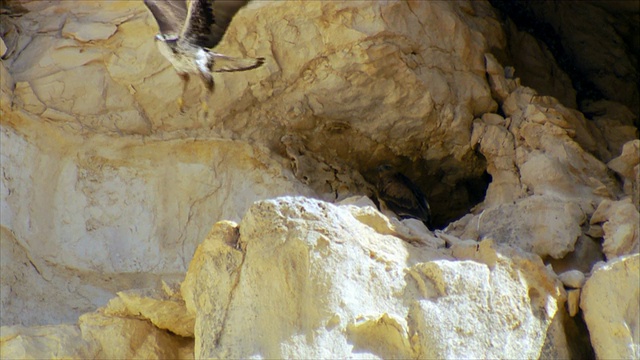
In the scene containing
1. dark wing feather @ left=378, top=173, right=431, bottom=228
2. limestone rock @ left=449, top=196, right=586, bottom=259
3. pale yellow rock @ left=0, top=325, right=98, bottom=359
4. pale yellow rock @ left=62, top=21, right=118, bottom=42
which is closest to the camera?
pale yellow rock @ left=0, top=325, right=98, bottom=359

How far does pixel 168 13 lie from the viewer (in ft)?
20.7

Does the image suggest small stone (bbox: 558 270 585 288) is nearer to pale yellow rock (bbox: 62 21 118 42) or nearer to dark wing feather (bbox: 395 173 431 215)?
dark wing feather (bbox: 395 173 431 215)

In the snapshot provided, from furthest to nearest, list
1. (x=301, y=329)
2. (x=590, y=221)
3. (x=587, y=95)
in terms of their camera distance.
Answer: (x=587, y=95)
(x=590, y=221)
(x=301, y=329)

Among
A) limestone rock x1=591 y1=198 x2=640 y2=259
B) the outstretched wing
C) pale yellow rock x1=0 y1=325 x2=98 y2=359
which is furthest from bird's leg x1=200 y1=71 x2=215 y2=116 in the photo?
limestone rock x1=591 y1=198 x2=640 y2=259

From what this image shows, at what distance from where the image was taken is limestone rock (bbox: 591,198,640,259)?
17.7ft

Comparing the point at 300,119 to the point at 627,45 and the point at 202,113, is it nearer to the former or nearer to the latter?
the point at 202,113

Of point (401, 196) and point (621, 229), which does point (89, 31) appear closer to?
point (401, 196)

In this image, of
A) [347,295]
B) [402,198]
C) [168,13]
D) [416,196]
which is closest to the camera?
[347,295]

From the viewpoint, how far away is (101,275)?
20.4 ft

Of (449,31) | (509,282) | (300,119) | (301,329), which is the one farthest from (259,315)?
(449,31)

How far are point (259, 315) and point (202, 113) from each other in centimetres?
248

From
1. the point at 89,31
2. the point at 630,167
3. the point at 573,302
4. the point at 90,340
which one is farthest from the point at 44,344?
the point at 630,167

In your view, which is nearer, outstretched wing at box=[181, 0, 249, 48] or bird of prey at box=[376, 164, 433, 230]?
outstretched wing at box=[181, 0, 249, 48]

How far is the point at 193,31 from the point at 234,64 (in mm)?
611
